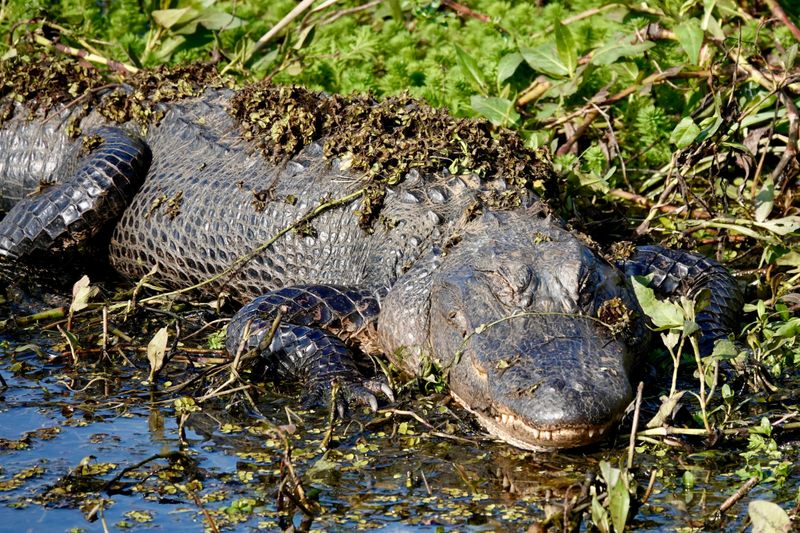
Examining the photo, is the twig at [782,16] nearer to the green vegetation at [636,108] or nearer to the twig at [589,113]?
the green vegetation at [636,108]

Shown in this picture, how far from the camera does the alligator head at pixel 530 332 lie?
3.84m

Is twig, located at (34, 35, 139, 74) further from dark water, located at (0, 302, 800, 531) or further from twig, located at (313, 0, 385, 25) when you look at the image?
dark water, located at (0, 302, 800, 531)

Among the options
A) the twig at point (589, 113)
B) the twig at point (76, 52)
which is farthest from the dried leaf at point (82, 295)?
the twig at point (589, 113)

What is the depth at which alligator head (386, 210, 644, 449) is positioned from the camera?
12.6ft

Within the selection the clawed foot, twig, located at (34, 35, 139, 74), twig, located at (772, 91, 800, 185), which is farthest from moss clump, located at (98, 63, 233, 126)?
twig, located at (772, 91, 800, 185)

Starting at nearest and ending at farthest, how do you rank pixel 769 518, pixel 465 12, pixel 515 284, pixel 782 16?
pixel 769 518, pixel 515 284, pixel 782 16, pixel 465 12

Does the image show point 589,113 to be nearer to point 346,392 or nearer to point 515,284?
point 515,284

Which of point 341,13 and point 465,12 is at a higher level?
point 341,13

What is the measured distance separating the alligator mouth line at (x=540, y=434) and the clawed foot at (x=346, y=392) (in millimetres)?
620

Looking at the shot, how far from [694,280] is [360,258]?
1744mm

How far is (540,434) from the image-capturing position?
12.5 feet

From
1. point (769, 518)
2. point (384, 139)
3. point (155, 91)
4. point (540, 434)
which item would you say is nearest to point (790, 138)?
point (384, 139)

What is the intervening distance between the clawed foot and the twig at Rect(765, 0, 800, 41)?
13.0ft

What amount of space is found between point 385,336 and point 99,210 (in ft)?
7.64
